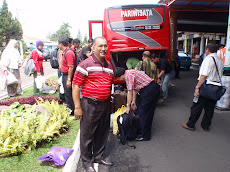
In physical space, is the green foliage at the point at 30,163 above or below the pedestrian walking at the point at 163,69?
below

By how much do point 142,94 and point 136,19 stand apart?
13.4ft

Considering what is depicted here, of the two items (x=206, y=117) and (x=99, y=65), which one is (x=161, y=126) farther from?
(x=99, y=65)

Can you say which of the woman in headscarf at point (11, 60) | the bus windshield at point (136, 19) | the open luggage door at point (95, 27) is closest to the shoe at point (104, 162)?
the bus windshield at point (136, 19)

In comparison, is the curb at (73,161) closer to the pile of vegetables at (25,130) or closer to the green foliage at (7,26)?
the pile of vegetables at (25,130)

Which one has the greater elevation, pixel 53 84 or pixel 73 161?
pixel 53 84

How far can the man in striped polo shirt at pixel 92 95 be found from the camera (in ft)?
9.32

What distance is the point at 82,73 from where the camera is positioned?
2.78 m

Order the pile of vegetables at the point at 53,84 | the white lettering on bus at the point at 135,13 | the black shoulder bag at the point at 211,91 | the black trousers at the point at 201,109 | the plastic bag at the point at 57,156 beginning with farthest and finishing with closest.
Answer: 1. the pile of vegetables at the point at 53,84
2. the white lettering on bus at the point at 135,13
3. the black trousers at the point at 201,109
4. the black shoulder bag at the point at 211,91
5. the plastic bag at the point at 57,156

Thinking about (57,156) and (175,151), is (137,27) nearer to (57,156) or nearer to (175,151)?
(175,151)

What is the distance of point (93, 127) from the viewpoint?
308 cm

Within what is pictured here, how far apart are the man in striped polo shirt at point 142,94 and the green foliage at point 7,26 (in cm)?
5415

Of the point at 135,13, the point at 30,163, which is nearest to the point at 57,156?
the point at 30,163

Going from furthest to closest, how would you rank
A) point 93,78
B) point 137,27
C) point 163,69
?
point 137,27
point 163,69
point 93,78

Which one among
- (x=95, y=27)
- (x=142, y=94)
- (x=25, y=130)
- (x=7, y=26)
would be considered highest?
(x=7, y=26)
